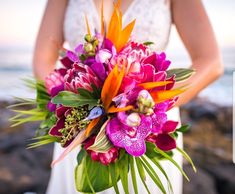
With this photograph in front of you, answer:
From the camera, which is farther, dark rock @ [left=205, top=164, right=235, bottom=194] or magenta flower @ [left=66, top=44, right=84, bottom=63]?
dark rock @ [left=205, top=164, right=235, bottom=194]

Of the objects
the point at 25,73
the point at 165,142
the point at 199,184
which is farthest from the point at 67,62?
the point at 25,73

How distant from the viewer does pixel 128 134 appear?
1.97 feet

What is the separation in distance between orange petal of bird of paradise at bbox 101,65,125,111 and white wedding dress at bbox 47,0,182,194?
0.49m

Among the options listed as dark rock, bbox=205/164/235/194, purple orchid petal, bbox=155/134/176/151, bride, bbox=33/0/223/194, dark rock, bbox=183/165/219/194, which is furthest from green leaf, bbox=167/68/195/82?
dark rock, bbox=205/164/235/194

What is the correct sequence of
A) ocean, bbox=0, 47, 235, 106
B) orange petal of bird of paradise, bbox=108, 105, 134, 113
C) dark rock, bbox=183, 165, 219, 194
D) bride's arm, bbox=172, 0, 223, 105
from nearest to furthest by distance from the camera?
orange petal of bird of paradise, bbox=108, 105, 134, 113
bride's arm, bbox=172, 0, 223, 105
dark rock, bbox=183, 165, 219, 194
ocean, bbox=0, 47, 235, 106

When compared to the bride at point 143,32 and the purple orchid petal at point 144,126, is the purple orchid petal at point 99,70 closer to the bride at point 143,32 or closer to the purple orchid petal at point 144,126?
the purple orchid petal at point 144,126

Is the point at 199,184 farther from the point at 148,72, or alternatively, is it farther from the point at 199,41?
the point at 148,72

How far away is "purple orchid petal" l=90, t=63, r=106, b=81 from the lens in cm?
62

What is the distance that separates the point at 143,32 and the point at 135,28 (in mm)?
25

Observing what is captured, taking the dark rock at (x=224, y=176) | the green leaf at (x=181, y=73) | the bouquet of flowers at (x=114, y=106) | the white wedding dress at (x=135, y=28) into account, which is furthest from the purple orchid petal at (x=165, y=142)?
the dark rock at (x=224, y=176)

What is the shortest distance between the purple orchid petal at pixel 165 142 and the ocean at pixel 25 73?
4.49 m

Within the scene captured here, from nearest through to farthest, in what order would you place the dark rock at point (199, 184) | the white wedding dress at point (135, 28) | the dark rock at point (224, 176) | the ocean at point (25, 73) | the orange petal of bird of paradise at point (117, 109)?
the orange petal of bird of paradise at point (117, 109) < the white wedding dress at point (135, 28) < the dark rock at point (199, 184) < the dark rock at point (224, 176) < the ocean at point (25, 73)

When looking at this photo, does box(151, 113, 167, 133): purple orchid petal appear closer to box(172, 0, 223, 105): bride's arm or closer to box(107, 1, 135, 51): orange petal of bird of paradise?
→ box(107, 1, 135, 51): orange petal of bird of paradise

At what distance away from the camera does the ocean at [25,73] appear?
18.3 ft
